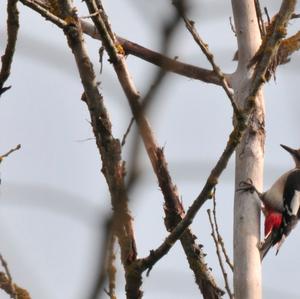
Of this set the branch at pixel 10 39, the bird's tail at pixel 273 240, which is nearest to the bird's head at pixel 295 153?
the bird's tail at pixel 273 240


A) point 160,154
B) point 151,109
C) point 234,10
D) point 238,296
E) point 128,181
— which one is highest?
point 234,10

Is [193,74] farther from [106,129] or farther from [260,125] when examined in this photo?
[106,129]

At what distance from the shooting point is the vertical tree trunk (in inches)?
166

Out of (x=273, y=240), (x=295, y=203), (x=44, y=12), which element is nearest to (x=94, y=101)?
(x=44, y=12)

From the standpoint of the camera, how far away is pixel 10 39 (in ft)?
9.26

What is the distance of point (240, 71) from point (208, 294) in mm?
1484

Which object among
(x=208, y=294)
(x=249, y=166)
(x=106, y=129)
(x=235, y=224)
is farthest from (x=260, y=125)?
(x=106, y=129)

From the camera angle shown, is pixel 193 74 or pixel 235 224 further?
pixel 193 74

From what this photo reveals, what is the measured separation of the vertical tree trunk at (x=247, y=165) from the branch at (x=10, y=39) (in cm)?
197

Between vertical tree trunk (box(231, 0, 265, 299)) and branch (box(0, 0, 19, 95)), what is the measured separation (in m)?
1.97

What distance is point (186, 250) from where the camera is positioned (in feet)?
14.8

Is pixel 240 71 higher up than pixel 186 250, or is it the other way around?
pixel 240 71

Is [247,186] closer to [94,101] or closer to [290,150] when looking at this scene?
[94,101]

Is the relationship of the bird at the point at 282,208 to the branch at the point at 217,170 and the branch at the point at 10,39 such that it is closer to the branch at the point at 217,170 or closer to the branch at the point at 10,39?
the branch at the point at 217,170
